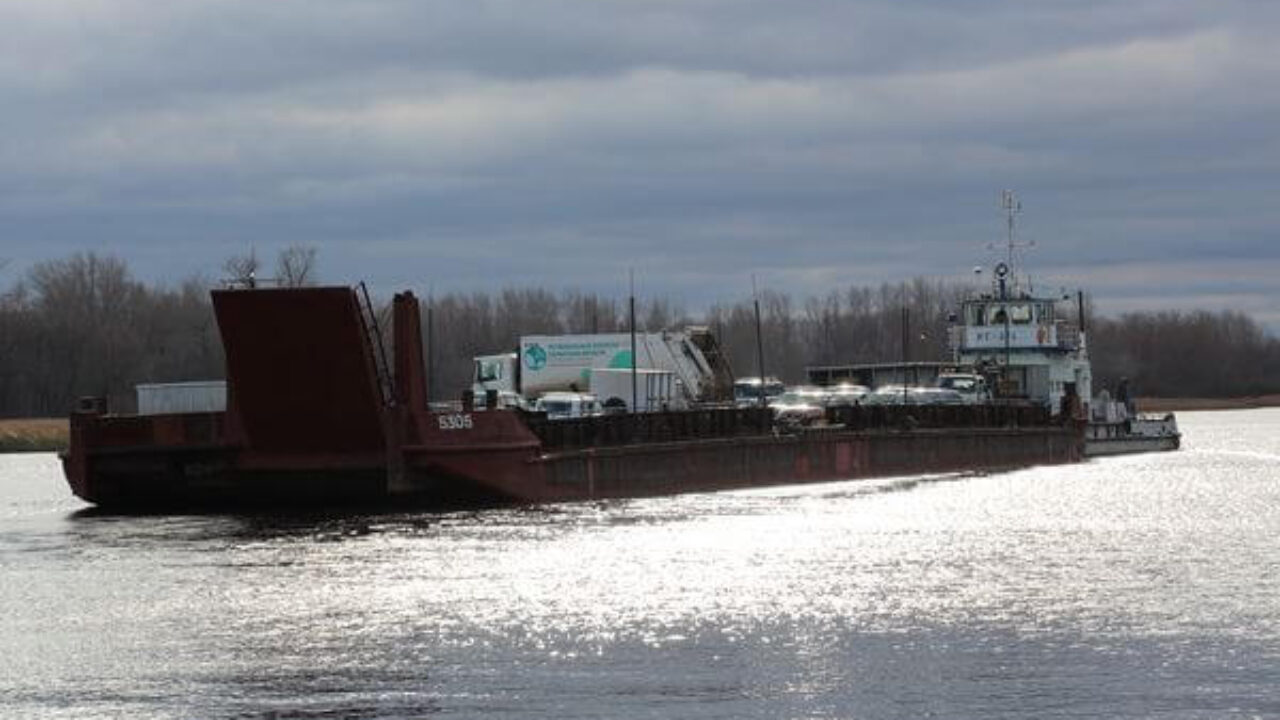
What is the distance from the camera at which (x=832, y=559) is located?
38188mm

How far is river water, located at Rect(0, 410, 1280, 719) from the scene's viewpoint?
23891 mm

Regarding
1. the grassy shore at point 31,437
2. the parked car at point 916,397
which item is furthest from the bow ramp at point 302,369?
the grassy shore at point 31,437

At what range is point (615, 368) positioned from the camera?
231ft

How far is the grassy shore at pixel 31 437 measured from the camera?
335ft

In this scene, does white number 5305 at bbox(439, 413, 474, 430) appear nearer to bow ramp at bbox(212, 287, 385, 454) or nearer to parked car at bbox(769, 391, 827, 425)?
bow ramp at bbox(212, 287, 385, 454)

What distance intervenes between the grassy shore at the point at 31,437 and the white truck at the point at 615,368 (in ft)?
118

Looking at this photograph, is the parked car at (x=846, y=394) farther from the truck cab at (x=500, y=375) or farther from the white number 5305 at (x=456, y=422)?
the white number 5305 at (x=456, y=422)

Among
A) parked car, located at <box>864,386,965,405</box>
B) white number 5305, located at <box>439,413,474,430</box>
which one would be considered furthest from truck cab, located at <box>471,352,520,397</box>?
white number 5305, located at <box>439,413,474,430</box>

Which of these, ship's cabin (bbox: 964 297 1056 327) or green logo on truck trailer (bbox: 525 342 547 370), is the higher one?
ship's cabin (bbox: 964 297 1056 327)

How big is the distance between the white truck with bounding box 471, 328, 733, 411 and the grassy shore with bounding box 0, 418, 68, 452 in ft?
118

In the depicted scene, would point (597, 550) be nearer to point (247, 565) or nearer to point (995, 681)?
point (247, 565)

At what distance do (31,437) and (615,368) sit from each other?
43361mm

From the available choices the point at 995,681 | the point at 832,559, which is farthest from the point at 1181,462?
the point at 995,681

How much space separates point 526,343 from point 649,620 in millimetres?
42274
